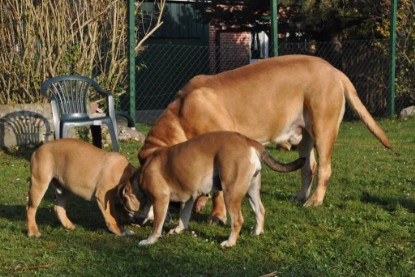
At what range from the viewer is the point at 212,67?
818 inches

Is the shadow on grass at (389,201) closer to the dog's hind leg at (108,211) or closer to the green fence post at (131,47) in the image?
the dog's hind leg at (108,211)

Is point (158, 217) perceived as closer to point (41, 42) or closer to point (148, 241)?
point (148, 241)

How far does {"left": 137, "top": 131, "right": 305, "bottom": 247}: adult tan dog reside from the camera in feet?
17.5

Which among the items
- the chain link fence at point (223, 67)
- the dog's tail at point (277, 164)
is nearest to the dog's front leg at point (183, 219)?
the dog's tail at point (277, 164)

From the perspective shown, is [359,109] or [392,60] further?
[392,60]

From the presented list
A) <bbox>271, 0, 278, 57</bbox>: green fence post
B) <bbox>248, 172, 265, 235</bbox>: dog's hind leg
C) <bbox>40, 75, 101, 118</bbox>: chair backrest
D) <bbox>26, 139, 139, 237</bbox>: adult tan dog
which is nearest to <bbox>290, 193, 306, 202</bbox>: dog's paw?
<bbox>248, 172, 265, 235</bbox>: dog's hind leg

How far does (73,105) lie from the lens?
9.81 m

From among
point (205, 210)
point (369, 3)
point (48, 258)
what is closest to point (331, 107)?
point (205, 210)

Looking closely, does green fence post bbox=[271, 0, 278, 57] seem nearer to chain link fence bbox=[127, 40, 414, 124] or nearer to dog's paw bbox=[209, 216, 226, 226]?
chain link fence bbox=[127, 40, 414, 124]

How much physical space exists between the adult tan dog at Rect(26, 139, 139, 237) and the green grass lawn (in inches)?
9.2

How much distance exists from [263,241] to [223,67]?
16.4 m

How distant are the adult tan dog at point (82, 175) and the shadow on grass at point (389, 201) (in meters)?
2.53

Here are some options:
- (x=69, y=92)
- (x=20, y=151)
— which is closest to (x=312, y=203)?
(x=69, y=92)

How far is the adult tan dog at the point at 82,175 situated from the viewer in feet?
19.6
